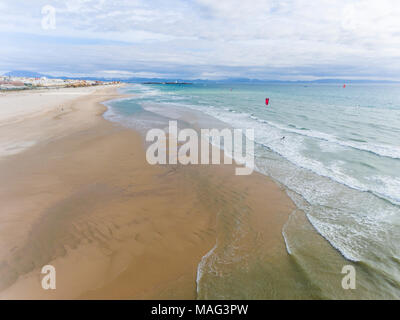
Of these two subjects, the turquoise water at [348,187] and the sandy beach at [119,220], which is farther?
the turquoise water at [348,187]

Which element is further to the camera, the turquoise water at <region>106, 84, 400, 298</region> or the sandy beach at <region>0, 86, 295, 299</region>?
the turquoise water at <region>106, 84, 400, 298</region>

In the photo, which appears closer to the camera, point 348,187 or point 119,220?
point 119,220

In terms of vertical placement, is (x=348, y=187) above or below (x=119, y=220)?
above

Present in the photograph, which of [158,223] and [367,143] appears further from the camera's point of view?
[367,143]

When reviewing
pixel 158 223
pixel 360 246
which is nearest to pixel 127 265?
pixel 158 223

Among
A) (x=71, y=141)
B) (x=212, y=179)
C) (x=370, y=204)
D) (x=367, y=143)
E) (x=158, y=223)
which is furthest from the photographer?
(x=367, y=143)
